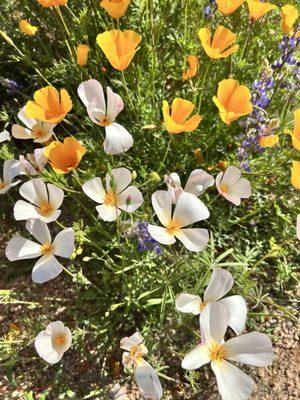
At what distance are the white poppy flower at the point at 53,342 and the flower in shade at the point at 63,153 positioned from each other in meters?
0.54

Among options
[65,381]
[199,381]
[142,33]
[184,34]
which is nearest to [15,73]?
[142,33]

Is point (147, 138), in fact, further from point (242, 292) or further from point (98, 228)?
point (242, 292)

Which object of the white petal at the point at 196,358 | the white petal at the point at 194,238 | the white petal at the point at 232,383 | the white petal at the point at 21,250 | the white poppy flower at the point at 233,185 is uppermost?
the white poppy flower at the point at 233,185

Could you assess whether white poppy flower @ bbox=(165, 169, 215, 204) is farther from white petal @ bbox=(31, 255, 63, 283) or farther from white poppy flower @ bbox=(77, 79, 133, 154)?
white petal @ bbox=(31, 255, 63, 283)

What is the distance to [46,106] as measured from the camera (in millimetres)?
1531

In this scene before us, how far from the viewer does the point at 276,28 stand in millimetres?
2139

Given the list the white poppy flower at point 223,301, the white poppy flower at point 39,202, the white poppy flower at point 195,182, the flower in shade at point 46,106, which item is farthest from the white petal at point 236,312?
the flower in shade at point 46,106

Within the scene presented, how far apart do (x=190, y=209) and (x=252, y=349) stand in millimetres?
466

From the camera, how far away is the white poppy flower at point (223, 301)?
53.2 inches

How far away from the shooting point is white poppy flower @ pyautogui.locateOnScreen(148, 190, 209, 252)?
141 cm

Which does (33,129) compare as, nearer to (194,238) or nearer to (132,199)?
(132,199)

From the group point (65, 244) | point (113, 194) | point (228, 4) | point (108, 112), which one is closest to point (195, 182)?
point (113, 194)

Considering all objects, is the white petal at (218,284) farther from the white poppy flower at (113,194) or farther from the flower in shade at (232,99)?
the flower in shade at (232,99)

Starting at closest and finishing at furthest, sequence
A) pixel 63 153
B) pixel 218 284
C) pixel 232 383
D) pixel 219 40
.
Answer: pixel 232 383, pixel 218 284, pixel 63 153, pixel 219 40
